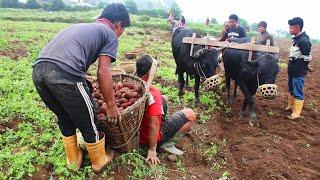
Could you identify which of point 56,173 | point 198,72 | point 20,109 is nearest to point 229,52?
point 198,72

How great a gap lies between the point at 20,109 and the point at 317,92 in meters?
7.51

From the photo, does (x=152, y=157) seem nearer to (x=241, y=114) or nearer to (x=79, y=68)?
(x=79, y=68)

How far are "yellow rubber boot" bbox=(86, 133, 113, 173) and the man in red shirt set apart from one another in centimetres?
59

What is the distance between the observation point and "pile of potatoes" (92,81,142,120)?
429 cm

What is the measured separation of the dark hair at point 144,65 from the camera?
454 centimetres

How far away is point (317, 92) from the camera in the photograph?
32.9 ft

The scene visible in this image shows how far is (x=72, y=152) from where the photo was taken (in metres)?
4.16

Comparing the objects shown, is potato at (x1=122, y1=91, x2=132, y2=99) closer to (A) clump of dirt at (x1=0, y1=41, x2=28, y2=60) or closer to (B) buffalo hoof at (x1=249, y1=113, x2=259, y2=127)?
(B) buffalo hoof at (x1=249, y1=113, x2=259, y2=127)

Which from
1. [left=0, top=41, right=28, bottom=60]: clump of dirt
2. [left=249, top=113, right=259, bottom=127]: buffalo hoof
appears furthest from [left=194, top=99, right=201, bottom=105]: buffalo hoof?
[left=0, top=41, right=28, bottom=60]: clump of dirt

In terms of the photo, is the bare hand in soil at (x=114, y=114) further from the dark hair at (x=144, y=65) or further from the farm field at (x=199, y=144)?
the dark hair at (x=144, y=65)

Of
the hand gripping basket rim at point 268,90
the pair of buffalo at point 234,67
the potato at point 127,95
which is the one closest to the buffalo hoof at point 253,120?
the pair of buffalo at point 234,67

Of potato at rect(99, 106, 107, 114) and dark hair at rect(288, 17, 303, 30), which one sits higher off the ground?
dark hair at rect(288, 17, 303, 30)

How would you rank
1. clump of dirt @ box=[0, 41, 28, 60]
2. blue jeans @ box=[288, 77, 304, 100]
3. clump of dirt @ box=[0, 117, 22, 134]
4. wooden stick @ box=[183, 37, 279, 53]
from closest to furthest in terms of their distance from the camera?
clump of dirt @ box=[0, 117, 22, 134] → wooden stick @ box=[183, 37, 279, 53] → blue jeans @ box=[288, 77, 304, 100] → clump of dirt @ box=[0, 41, 28, 60]

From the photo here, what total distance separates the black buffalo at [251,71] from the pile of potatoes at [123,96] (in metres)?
3.09
